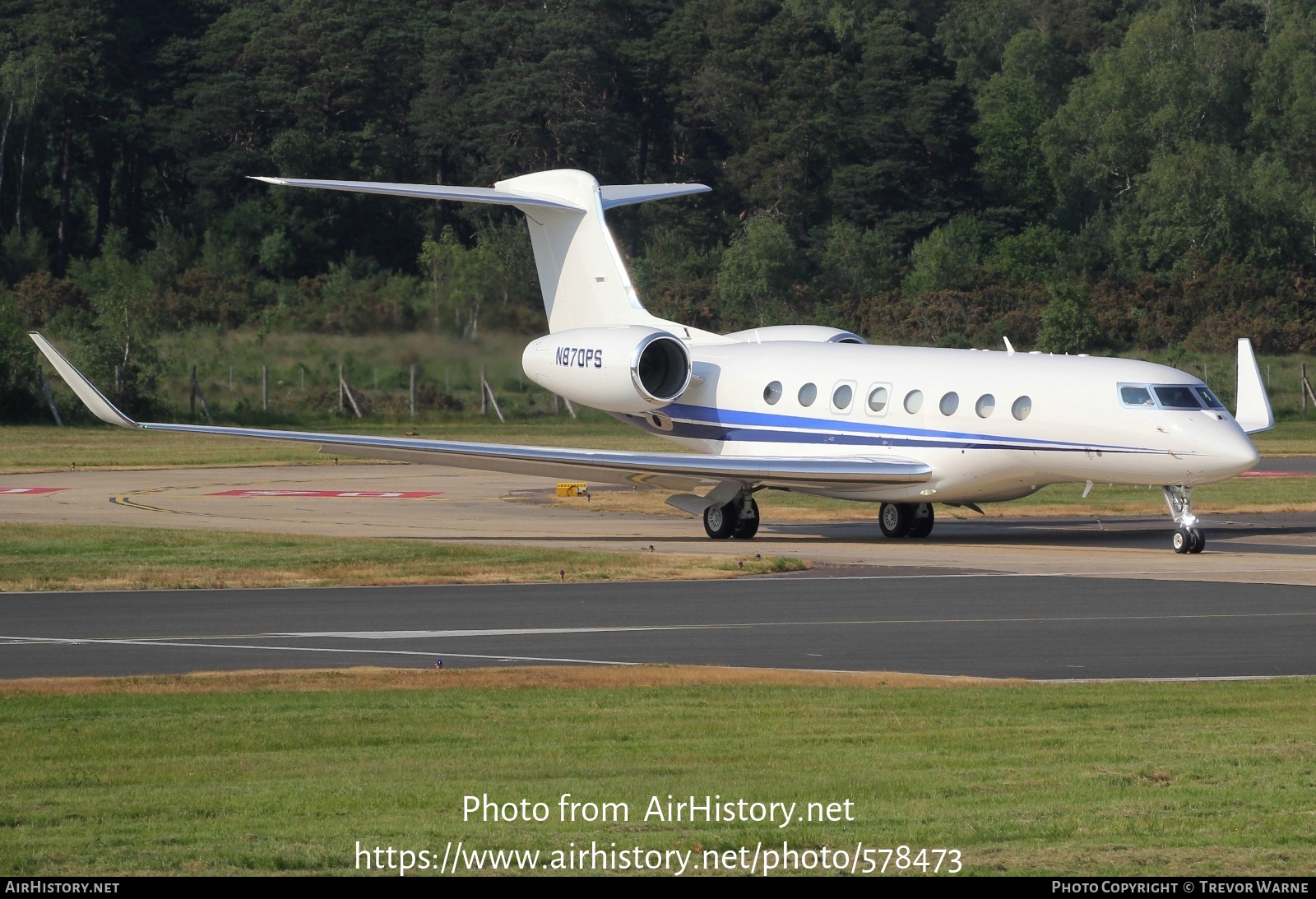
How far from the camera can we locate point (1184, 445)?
22562 millimetres

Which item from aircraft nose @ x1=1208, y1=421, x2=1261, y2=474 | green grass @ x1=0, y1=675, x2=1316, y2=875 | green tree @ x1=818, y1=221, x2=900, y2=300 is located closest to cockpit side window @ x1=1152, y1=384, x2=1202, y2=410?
aircraft nose @ x1=1208, y1=421, x2=1261, y2=474

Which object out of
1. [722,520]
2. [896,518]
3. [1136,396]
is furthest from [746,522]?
[1136,396]

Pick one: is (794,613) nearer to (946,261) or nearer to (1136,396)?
(1136,396)

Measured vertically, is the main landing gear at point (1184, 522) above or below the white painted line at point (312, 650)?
above

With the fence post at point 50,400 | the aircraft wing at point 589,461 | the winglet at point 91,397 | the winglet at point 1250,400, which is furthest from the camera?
the fence post at point 50,400

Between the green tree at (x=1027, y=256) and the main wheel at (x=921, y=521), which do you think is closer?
the main wheel at (x=921, y=521)

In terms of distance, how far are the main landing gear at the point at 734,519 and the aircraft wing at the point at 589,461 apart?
989 mm

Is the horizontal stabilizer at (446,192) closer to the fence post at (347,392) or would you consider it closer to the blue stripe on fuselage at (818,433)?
the blue stripe on fuselage at (818,433)

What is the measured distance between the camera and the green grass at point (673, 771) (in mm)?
7430

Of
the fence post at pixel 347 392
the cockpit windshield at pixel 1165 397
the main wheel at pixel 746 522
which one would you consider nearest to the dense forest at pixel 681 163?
the fence post at pixel 347 392

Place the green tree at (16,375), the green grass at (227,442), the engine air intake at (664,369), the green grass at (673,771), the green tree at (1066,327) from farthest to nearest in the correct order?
the green tree at (1066,327), the green tree at (16,375), the green grass at (227,442), the engine air intake at (664,369), the green grass at (673,771)

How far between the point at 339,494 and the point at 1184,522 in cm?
1644

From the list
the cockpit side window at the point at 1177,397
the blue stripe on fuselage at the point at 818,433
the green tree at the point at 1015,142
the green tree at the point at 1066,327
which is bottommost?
the blue stripe on fuselage at the point at 818,433

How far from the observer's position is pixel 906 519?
25.9 metres
